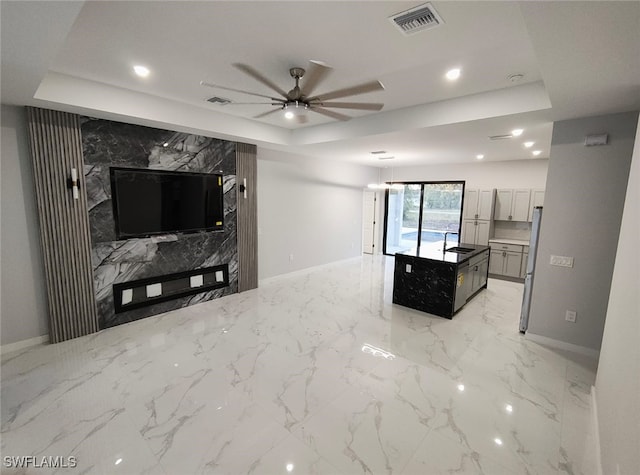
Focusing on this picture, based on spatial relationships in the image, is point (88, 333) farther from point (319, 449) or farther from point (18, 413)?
point (319, 449)

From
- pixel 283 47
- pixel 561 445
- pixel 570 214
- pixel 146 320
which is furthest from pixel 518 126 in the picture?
pixel 146 320

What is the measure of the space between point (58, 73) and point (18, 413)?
3.05 meters

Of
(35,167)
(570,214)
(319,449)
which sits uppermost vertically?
(35,167)

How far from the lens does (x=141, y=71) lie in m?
2.78

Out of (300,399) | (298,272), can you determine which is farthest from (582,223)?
(298,272)

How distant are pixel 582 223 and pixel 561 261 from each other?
47cm

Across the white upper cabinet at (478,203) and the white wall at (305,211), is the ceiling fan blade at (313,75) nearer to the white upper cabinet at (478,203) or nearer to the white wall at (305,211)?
the white wall at (305,211)

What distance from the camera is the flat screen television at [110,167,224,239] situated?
3.68m

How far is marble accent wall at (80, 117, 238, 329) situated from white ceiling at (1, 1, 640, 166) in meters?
0.32

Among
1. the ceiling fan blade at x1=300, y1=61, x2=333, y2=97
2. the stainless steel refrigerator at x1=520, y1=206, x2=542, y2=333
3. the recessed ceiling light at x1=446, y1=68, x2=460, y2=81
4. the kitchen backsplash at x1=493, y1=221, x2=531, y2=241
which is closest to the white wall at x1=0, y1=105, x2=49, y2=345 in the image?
the ceiling fan blade at x1=300, y1=61, x2=333, y2=97

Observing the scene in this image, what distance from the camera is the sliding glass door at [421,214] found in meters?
7.49

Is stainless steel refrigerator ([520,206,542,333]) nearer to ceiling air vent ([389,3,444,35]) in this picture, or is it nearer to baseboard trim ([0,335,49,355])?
ceiling air vent ([389,3,444,35])

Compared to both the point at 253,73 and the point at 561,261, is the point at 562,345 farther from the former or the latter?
the point at 253,73

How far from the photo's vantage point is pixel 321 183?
22.0ft
